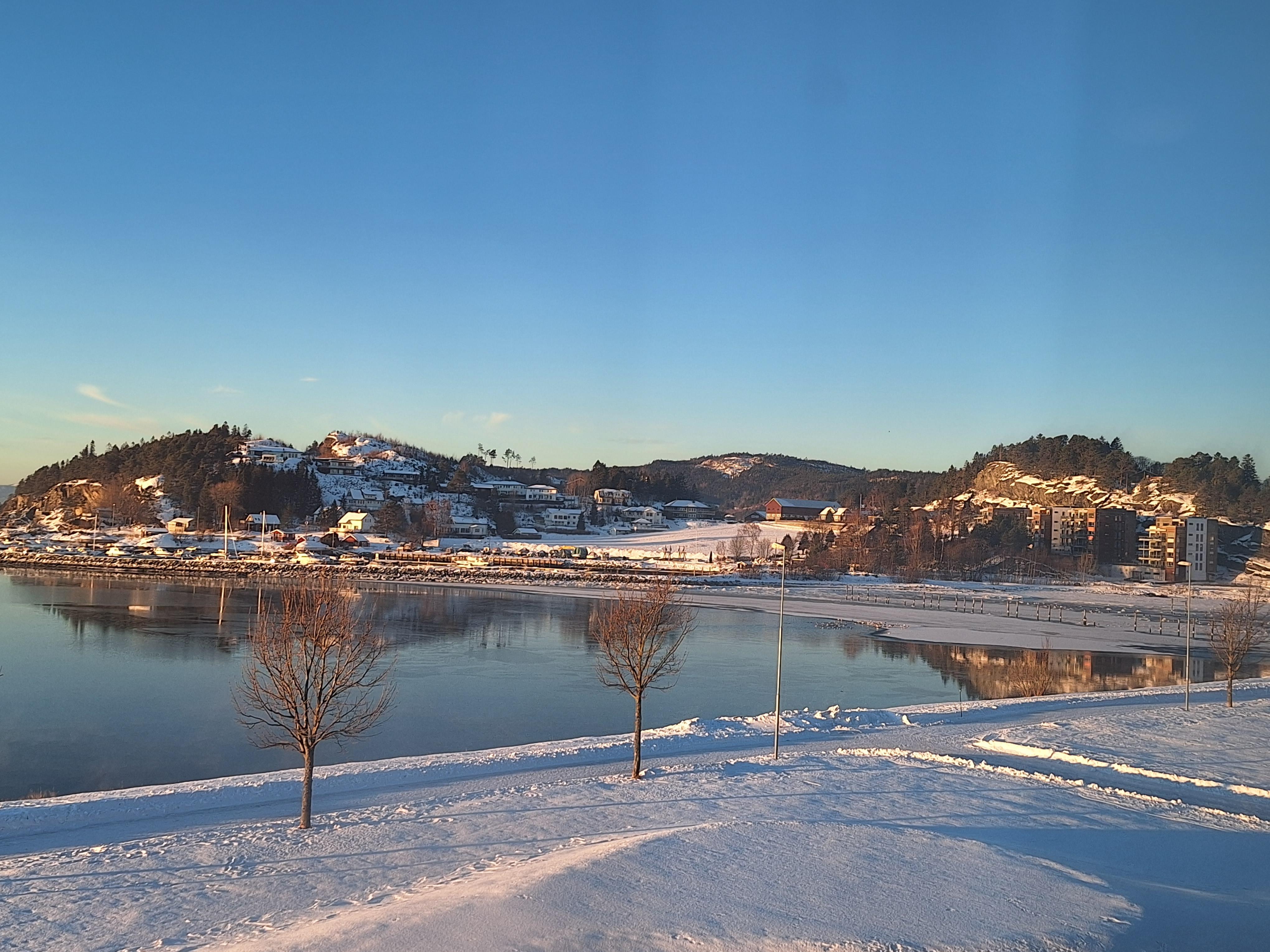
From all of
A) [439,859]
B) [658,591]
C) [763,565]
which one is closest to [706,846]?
[439,859]

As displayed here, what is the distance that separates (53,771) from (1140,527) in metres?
97.4

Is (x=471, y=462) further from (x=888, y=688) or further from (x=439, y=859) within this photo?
(x=439, y=859)

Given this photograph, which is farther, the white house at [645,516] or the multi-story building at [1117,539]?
the white house at [645,516]

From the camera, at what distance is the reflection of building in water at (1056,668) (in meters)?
27.7

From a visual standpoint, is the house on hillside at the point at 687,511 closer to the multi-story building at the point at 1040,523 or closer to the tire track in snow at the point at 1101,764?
the multi-story building at the point at 1040,523

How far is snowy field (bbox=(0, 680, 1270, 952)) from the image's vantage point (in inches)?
293

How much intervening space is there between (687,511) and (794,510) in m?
16.2

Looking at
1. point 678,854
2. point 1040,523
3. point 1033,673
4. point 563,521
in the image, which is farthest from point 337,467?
point 678,854

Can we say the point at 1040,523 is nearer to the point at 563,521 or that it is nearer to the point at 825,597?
the point at 825,597

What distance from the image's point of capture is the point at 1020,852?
33.3 ft

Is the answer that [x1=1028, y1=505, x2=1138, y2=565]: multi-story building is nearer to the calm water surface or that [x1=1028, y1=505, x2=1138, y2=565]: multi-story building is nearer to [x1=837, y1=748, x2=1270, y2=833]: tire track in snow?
the calm water surface

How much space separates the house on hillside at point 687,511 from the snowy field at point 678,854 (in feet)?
400

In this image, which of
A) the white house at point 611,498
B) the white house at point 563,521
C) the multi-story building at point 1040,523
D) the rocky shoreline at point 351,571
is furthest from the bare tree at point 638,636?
the white house at point 611,498

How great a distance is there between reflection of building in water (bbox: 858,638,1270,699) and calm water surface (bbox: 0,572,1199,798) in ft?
0.51
